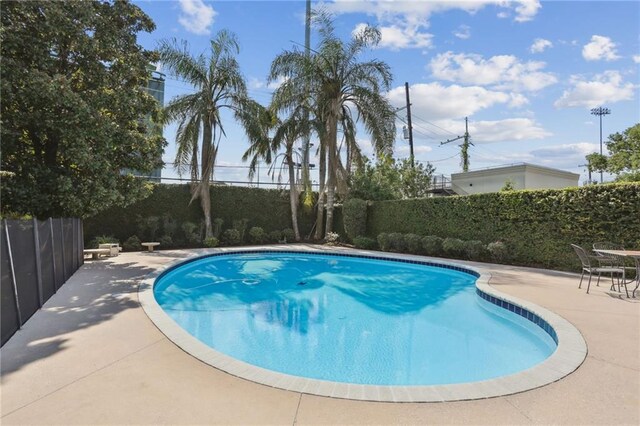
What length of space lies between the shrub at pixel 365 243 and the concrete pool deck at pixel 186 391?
11785 millimetres

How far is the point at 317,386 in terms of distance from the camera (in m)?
3.40

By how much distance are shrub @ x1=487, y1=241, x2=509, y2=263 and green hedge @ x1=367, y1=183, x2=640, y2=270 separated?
194 mm

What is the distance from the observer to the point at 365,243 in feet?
56.3

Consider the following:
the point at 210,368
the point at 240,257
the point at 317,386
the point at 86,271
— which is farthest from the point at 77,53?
the point at 317,386

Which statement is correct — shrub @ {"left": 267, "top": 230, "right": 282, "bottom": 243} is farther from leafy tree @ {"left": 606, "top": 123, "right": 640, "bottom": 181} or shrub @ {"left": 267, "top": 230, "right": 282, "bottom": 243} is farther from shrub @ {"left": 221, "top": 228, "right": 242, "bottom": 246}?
leafy tree @ {"left": 606, "top": 123, "right": 640, "bottom": 181}

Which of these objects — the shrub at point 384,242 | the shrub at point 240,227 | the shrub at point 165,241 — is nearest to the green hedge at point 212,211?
the shrub at point 240,227

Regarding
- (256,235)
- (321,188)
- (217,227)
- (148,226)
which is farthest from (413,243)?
(148,226)

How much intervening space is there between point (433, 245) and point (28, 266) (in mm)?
12369

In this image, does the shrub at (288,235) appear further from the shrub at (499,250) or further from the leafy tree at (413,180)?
the shrub at (499,250)

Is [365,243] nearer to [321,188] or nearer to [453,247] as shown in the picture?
[321,188]

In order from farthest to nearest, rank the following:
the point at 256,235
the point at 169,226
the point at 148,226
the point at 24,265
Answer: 1. the point at 256,235
2. the point at 169,226
3. the point at 148,226
4. the point at 24,265

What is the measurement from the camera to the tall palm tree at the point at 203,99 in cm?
1595

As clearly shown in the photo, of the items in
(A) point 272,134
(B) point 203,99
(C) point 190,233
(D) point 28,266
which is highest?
(B) point 203,99

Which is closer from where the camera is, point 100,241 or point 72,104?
point 72,104
